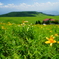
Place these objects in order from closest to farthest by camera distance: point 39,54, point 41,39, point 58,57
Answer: point 58,57 < point 39,54 < point 41,39

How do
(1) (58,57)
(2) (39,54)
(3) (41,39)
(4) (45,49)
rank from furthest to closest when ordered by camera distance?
1. (3) (41,39)
2. (4) (45,49)
3. (2) (39,54)
4. (1) (58,57)

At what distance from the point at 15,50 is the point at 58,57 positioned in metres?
0.86

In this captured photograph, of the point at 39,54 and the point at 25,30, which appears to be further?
the point at 25,30

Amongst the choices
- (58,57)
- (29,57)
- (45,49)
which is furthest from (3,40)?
(58,57)

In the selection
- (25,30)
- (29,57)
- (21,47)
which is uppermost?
(25,30)

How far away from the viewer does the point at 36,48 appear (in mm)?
2715

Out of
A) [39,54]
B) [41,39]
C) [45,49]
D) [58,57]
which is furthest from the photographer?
[41,39]

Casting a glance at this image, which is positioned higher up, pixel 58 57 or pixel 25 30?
pixel 25 30

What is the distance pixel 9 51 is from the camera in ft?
9.01

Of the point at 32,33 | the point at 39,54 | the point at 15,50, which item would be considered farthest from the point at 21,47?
the point at 32,33

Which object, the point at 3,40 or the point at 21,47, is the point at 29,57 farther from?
the point at 3,40

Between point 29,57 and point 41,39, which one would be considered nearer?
point 29,57

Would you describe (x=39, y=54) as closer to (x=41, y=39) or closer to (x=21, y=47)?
(x=21, y=47)

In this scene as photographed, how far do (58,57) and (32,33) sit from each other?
1.16m
